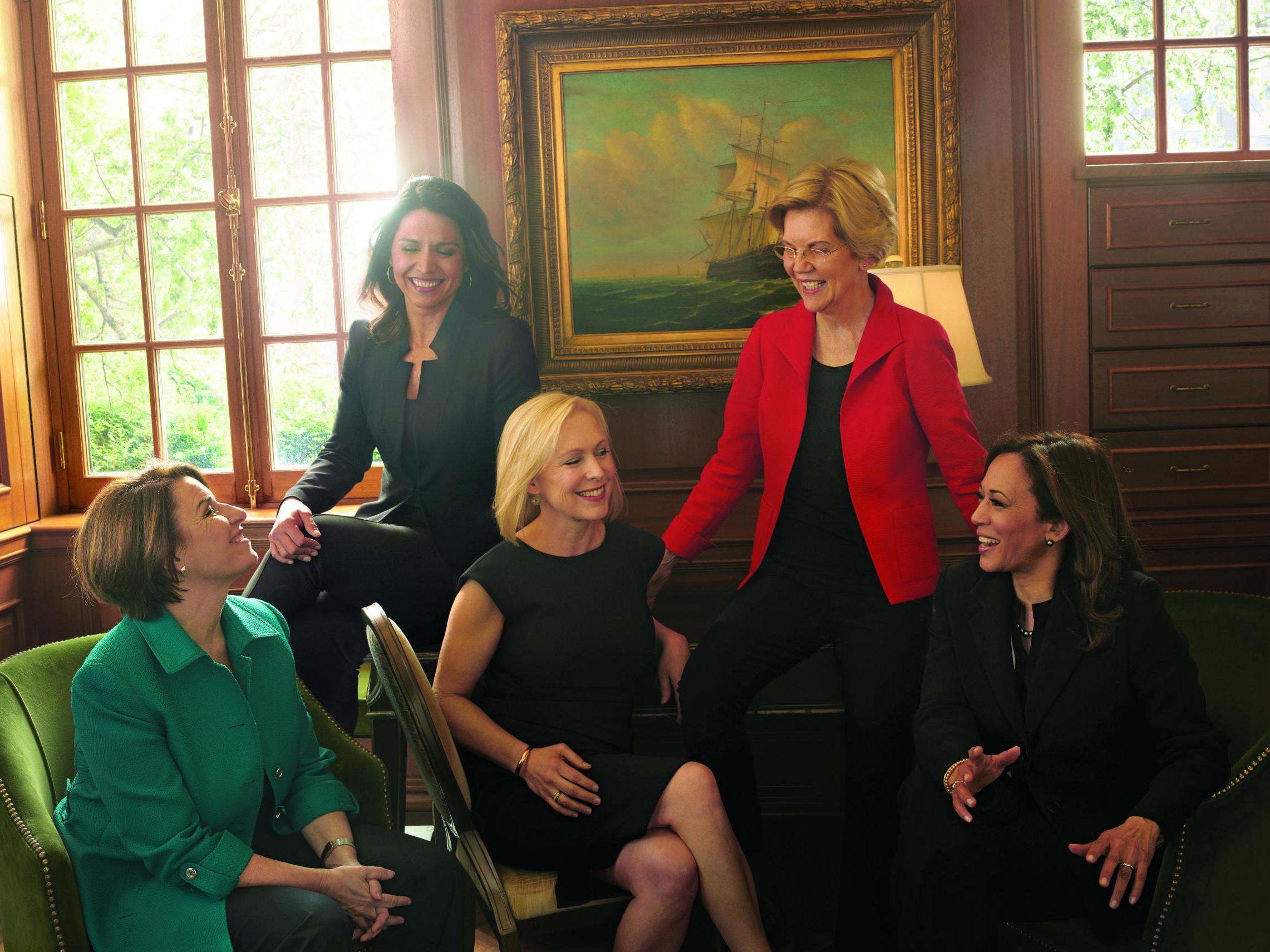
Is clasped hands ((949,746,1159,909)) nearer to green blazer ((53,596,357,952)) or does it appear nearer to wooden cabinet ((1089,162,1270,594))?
green blazer ((53,596,357,952))

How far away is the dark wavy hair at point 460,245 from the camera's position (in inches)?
102

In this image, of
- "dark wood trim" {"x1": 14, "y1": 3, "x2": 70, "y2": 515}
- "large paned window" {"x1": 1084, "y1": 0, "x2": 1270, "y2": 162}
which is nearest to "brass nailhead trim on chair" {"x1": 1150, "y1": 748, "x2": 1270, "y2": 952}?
"large paned window" {"x1": 1084, "y1": 0, "x2": 1270, "y2": 162}

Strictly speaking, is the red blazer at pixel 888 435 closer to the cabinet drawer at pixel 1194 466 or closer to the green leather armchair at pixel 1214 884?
the green leather armchair at pixel 1214 884

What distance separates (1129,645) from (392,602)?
1506 millimetres

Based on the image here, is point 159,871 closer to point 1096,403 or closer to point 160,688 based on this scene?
point 160,688

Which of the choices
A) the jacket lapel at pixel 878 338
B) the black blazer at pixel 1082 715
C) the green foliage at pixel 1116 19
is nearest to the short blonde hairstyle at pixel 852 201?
the jacket lapel at pixel 878 338

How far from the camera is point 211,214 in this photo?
3.78 metres

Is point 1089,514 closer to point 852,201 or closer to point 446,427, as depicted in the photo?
point 852,201

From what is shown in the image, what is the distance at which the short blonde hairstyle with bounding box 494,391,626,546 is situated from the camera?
2016 mm

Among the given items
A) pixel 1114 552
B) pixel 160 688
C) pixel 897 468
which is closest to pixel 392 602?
pixel 160 688

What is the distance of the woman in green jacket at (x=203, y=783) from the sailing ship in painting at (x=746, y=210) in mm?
1851

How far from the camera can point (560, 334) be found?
324cm

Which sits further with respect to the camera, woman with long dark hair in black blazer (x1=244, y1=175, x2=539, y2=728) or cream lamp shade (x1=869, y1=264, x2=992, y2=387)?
cream lamp shade (x1=869, y1=264, x2=992, y2=387)

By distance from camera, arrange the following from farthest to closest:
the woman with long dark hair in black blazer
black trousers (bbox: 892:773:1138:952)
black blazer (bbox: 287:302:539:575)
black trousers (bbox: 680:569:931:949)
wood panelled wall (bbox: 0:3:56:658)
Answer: wood panelled wall (bbox: 0:3:56:658)
black blazer (bbox: 287:302:539:575)
the woman with long dark hair in black blazer
black trousers (bbox: 680:569:931:949)
black trousers (bbox: 892:773:1138:952)
